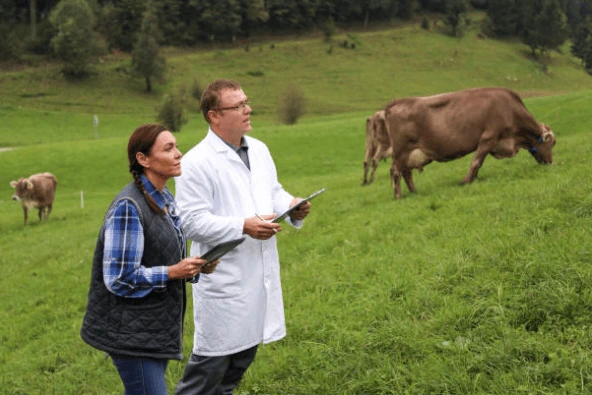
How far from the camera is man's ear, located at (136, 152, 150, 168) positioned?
393cm

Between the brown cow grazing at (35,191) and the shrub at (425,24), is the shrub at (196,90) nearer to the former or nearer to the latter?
the brown cow grazing at (35,191)

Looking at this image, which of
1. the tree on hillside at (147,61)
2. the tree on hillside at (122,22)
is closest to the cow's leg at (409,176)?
the tree on hillside at (147,61)

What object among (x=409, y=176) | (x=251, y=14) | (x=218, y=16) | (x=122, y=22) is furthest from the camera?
(x=251, y=14)

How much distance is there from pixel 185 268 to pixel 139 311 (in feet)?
1.47

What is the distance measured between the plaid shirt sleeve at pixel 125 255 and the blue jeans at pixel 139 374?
1.53 ft

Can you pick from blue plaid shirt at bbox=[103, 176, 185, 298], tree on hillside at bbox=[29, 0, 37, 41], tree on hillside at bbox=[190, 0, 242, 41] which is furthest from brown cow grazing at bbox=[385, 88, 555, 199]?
tree on hillside at bbox=[190, 0, 242, 41]

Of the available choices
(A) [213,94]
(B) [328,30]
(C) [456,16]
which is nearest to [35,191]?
(A) [213,94]

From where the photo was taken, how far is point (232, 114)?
4.37m

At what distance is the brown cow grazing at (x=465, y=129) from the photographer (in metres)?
11.9

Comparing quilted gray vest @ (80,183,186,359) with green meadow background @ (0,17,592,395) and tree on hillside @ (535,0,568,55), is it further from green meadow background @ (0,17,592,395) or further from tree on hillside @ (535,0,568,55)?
tree on hillside @ (535,0,568,55)

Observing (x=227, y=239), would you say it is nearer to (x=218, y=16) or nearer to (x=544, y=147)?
(x=544, y=147)

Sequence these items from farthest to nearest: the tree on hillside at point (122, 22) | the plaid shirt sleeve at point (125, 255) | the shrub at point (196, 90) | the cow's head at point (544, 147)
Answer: the tree on hillside at point (122, 22)
the shrub at point (196, 90)
the cow's head at point (544, 147)
the plaid shirt sleeve at point (125, 255)

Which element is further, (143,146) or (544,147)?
(544,147)

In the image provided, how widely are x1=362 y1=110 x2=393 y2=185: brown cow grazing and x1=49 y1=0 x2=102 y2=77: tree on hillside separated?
64.2 m
